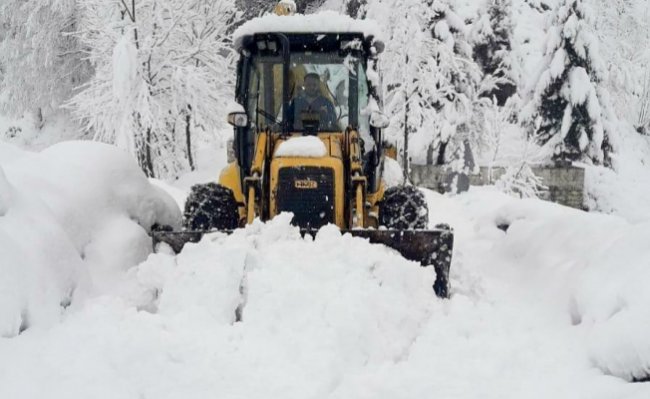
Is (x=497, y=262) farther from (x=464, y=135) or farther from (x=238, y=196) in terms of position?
(x=464, y=135)

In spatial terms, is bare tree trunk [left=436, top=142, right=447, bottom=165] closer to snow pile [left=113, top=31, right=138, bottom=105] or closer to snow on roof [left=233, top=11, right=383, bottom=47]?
snow pile [left=113, top=31, right=138, bottom=105]

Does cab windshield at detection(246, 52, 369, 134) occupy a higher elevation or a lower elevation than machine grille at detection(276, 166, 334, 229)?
higher

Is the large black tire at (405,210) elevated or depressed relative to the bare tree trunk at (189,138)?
elevated

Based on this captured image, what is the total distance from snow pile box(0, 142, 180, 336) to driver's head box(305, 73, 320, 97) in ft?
6.03

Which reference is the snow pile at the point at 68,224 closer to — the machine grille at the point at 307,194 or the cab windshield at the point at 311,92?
the machine grille at the point at 307,194

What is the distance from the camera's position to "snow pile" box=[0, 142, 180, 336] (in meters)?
3.75

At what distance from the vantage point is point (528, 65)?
28.4 metres

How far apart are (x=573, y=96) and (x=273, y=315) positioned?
18217mm

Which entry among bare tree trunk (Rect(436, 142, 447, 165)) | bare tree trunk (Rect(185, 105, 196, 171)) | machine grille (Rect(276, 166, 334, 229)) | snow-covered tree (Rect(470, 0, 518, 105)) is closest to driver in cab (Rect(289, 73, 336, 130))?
machine grille (Rect(276, 166, 334, 229))

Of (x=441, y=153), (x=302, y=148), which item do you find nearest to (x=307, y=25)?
(x=302, y=148)

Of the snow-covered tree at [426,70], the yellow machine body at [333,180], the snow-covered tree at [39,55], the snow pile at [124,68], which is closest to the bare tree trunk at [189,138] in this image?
the snow pile at [124,68]

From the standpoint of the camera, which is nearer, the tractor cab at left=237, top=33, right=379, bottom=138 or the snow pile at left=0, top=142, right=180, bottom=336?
the snow pile at left=0, top=142, right=180, bottom=336

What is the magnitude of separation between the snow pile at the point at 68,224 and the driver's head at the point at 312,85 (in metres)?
1.84

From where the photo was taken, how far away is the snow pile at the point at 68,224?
3748 mm
